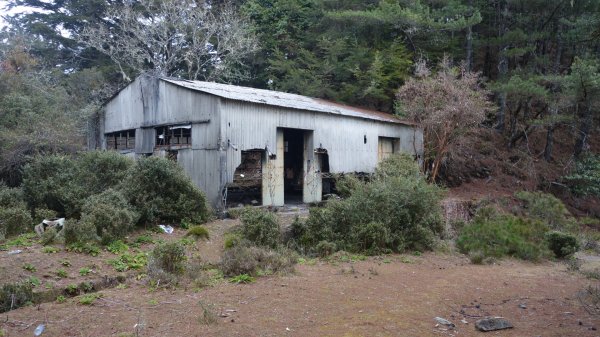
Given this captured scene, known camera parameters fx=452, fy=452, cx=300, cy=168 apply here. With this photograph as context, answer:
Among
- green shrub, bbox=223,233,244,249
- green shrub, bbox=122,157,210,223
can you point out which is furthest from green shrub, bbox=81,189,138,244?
green shrub, bbox=223,233,244,249

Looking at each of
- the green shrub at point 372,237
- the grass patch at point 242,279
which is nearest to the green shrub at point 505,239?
the green shrub at point 372,237

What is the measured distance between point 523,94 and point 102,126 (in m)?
21.6

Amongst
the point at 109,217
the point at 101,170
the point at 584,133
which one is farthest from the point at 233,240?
the point at 584,133

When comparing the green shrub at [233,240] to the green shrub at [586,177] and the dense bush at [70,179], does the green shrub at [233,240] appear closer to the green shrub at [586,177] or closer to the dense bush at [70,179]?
the dense bush at [70,179]

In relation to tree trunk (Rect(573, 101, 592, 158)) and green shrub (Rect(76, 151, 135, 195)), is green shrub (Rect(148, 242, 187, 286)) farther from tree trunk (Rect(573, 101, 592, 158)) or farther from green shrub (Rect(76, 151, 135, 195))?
tree trunk (Rect(573, 101, 592, 158))

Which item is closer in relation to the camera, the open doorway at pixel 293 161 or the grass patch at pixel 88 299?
the grass patch at pixel 88 299

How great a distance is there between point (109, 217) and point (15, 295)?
426 cm

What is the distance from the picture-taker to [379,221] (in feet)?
38.5

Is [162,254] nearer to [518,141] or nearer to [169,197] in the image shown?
[169,197]

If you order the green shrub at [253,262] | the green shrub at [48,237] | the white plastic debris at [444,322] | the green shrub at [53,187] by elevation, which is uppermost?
the green shrub at [53,187]

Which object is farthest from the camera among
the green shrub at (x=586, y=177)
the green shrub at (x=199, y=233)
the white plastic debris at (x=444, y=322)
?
the green shrub at (x=586, y=177)

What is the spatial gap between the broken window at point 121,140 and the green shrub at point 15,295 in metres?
13.9

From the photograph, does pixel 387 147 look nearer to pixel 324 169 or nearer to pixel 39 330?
pixel 324 169

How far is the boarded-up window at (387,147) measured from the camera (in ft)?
73.6
